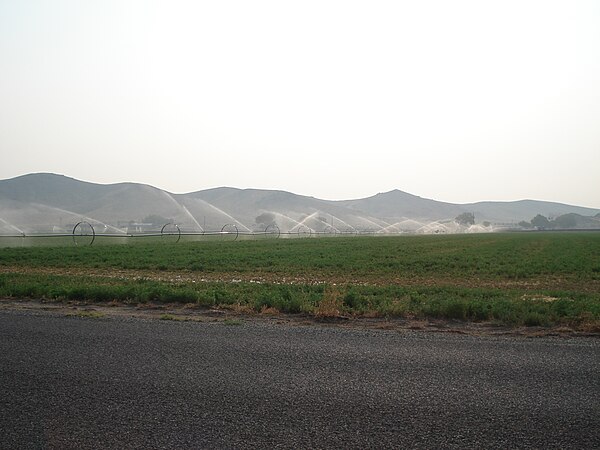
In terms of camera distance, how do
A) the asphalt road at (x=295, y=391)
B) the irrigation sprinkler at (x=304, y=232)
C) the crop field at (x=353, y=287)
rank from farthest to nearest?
the irrigation sprinkler at (x=304, y=232), the crop field at (x=353, y=287), the asphalt road at (x=295, y=391)

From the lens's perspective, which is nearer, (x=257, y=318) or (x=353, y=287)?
(x=257, y=318)

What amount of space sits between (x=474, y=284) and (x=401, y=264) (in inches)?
422

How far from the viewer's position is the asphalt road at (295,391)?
210 inches

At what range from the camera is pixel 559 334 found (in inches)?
423

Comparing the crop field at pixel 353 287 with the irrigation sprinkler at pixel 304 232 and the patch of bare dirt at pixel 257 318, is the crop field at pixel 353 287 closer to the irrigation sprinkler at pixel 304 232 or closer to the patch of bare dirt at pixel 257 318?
the patch of bare dirt at pixel 257 318

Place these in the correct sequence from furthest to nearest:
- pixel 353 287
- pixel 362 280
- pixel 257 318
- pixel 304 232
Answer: pixel 304 232
pixel 362 280
pixel 353 287
pixel 257 318

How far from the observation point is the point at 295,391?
662 centimetres

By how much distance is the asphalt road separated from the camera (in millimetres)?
5324

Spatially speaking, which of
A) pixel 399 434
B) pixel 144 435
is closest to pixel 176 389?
pixel 144 435

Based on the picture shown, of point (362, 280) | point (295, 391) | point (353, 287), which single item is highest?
point (295, 391)

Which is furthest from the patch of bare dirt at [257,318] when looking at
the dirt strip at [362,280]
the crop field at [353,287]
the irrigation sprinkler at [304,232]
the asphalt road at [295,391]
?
the irrigation sprinkler at [304,232]

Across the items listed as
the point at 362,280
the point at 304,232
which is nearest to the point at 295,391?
the point at 362,280

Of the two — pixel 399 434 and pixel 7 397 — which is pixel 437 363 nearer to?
pixel 399 434

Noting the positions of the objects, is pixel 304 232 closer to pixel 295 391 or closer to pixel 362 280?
pixel 362 280
